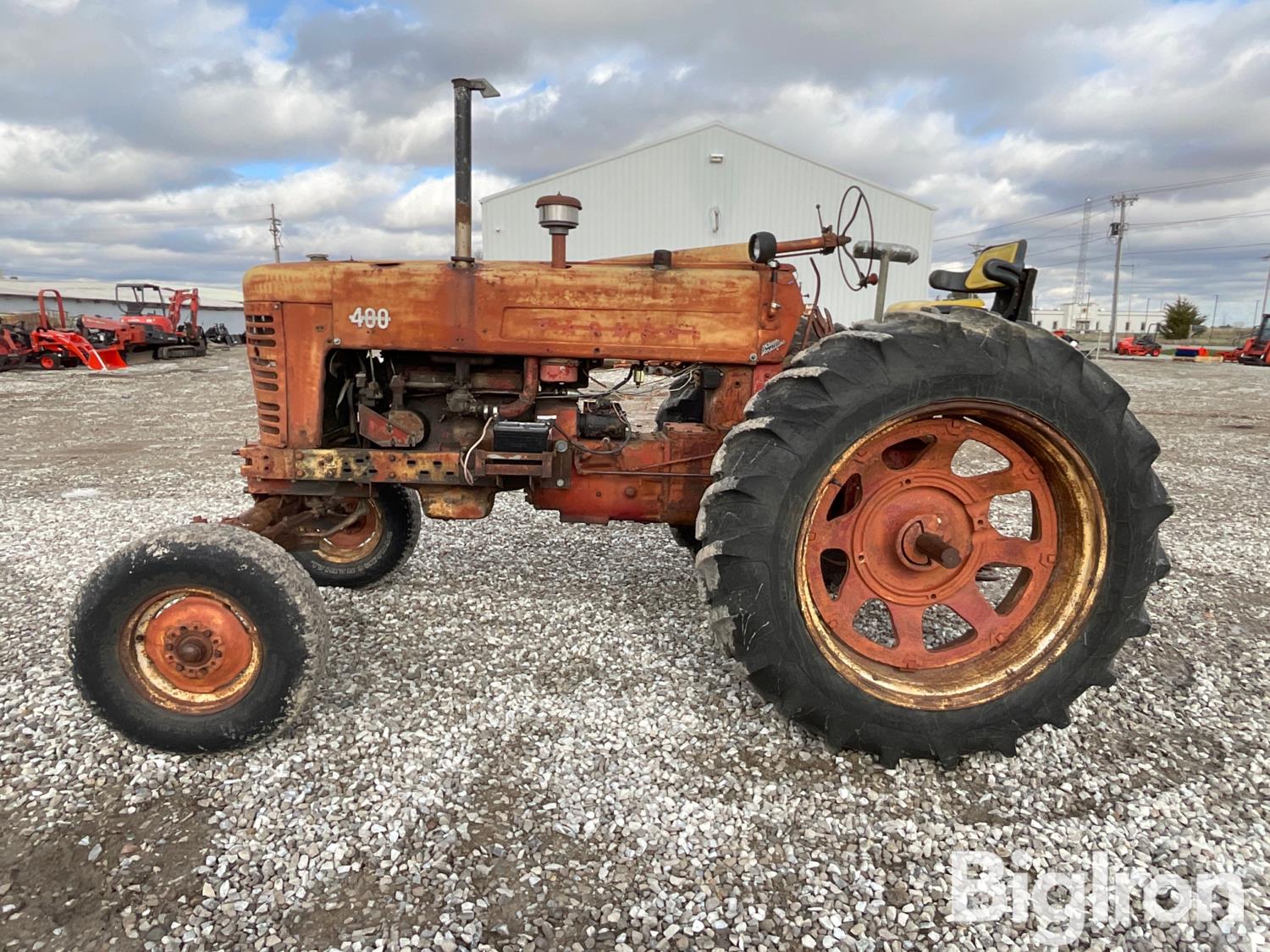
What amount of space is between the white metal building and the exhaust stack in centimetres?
1984

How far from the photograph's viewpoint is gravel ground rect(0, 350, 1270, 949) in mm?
1835

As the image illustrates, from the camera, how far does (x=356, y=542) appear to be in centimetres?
388

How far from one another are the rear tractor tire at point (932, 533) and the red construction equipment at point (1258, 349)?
102ft

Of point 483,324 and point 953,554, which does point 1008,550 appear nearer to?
point 953,554

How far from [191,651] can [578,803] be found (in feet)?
4.25

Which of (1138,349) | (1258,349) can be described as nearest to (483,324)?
(1258,349)

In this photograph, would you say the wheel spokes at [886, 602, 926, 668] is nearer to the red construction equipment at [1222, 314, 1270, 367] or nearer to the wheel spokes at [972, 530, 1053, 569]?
the wheel spokes at [972, 530, 1053, 569]

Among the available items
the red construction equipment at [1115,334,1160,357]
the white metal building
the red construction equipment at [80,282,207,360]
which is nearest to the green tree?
the red construction equipment at [1115,334,1160,357]

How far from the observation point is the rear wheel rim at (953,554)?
2398 millimetres

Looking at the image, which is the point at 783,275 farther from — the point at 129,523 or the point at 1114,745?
the point at 129,523

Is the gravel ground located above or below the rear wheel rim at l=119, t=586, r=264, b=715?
below

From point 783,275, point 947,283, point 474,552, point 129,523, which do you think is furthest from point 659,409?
point 129,523

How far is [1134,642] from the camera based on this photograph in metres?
3.36

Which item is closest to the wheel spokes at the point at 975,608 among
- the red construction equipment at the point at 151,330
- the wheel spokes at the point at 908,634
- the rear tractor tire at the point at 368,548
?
the wheel spokes at the point at 908,634
